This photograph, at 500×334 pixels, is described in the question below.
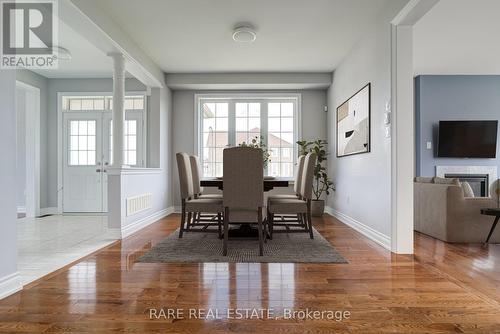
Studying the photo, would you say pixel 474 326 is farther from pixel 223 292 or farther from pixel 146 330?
pixel 146 330

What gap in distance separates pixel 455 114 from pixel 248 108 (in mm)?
4059

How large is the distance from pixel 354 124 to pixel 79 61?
4553 mm

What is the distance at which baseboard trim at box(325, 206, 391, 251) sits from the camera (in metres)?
3.39

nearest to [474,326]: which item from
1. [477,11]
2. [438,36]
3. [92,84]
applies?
[477,11]

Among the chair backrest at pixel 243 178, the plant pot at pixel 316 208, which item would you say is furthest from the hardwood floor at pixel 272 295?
the plant pot at pixel 316 208

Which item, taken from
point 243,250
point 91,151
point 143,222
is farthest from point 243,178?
point 91,151

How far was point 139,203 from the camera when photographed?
15.0 ft

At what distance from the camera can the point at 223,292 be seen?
213 cm

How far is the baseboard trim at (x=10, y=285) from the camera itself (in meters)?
2.05

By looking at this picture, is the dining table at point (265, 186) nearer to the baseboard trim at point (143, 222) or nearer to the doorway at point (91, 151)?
the baseboard trim at point (143, 222)

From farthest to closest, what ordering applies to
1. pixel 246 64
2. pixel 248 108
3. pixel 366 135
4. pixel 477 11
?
1. pixel 248 108
2. pixel 246 64
3. pixel 366 135
4. pixel 477 11

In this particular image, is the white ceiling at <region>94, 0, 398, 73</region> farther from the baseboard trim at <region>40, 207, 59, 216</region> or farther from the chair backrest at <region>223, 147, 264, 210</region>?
the baseboard trim at <region>40, 207, 59, 216</region>

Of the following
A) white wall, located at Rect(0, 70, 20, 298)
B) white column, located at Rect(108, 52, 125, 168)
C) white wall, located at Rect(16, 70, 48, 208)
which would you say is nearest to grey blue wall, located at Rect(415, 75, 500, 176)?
white column, located at Rect(108, 52, 125, 168)

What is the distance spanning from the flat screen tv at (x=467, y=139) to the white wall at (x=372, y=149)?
2.34m
